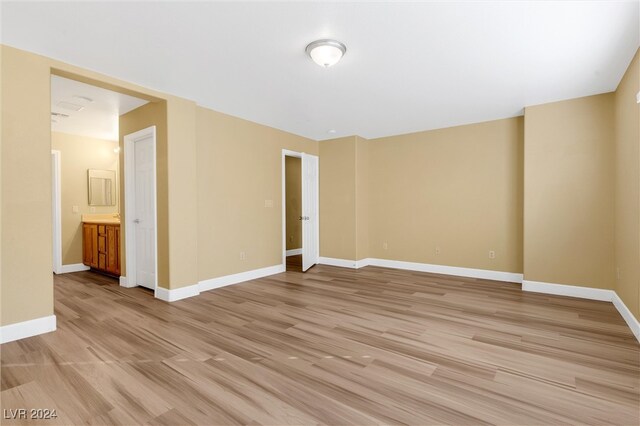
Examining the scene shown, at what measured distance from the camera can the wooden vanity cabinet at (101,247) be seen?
16.5ft

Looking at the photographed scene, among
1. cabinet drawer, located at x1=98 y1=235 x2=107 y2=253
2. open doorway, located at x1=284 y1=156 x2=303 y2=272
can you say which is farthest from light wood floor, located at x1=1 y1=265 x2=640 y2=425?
open doorway, located at x1=284 y1=156 x2=303 y2=272

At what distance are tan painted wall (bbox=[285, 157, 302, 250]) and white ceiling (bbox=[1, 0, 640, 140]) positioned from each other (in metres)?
3.72

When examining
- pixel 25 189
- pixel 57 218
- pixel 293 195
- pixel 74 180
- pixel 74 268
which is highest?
pixel 74 180

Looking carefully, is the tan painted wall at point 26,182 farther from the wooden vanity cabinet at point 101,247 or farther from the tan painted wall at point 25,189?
the wooden vanity cabinet at point 101,247

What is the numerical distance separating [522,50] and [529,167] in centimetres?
209

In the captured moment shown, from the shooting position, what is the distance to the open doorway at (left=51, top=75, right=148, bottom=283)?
4996mm

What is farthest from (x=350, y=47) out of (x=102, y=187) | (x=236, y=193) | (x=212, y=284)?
(x=102, y=187)

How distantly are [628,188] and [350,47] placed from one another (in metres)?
3.17

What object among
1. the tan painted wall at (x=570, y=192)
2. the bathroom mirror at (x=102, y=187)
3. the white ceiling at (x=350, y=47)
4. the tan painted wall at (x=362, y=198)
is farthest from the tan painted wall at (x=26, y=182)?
the tan painted wall at (x=570, y=192)

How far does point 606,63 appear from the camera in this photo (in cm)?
312

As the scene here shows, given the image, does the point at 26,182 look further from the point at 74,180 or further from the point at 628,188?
the point at 628,188

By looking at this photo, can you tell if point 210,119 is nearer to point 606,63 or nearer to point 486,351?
point 486,351

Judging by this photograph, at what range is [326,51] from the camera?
2.71 metres

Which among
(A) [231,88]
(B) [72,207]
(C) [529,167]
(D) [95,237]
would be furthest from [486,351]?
(B) [72,207]
